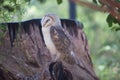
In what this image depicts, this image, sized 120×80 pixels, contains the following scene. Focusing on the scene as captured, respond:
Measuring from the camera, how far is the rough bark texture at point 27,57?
9.21 ft

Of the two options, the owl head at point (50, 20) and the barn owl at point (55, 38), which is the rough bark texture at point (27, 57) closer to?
the barn owl at point (55, 38)

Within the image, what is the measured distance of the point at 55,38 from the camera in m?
2.69

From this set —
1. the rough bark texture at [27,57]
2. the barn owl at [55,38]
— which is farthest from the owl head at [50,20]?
the rough bark texture at [27,57]

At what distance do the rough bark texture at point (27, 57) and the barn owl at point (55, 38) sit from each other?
0.11m

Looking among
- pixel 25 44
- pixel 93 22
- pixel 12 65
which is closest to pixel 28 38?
pixel 25 44

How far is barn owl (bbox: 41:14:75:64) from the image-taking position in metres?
2.68

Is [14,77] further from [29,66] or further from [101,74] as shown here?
[101,74]

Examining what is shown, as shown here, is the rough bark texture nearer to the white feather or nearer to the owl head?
the white feather

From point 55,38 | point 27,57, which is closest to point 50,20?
point 55,38

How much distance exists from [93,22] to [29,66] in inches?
327

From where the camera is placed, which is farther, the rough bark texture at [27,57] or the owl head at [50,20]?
the rough bark texture at [27,57]

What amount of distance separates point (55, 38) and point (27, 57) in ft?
1.06

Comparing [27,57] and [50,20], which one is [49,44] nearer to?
[50,20]

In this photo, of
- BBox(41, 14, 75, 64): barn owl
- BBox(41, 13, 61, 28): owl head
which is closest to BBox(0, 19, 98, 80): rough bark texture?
BBox(41, 14, 75, 64): barn owl
